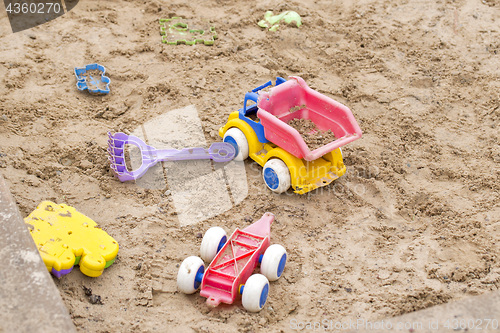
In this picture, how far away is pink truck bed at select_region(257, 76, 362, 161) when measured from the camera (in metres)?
2.97

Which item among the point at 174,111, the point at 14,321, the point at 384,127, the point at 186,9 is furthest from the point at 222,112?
the point at 14,321

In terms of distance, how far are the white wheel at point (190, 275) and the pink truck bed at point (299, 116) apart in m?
0.87

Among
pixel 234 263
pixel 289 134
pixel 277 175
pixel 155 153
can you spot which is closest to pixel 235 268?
pixel 234 263

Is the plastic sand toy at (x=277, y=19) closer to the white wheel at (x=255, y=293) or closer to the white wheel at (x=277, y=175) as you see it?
the white wheel at (x=277, y=175)

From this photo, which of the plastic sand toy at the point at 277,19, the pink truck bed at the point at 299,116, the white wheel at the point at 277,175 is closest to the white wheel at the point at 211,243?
the white wheel at the point at 277,175

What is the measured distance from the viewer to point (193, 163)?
3.33 metres

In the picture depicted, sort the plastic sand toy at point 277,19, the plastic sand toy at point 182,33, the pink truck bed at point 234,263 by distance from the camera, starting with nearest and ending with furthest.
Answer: the pink truck bed at point 234,263 < the plastic sand toy at point 182,33 < the plastic sand toy at point 277,19

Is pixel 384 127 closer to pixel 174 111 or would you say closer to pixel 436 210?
pixel 436 210

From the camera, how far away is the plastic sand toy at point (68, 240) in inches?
97.0

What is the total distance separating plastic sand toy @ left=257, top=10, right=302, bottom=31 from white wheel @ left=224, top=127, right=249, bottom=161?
4.97 ft

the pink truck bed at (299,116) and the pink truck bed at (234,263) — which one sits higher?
the pink truck bed at (299,116)

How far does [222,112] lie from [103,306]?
5.52 ft

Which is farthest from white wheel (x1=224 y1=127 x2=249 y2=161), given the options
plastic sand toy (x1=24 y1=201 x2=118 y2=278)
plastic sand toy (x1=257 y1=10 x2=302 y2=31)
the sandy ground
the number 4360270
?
the number 4360270

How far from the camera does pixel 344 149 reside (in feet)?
11.3
